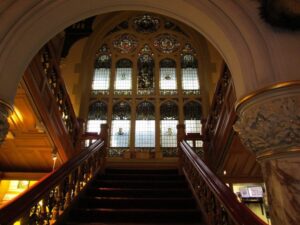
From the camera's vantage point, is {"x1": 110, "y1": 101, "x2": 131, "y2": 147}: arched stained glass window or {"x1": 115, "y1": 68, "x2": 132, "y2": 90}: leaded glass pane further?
{"x1": 115, "y1": 68, "x2": 132, "y2": 90}: leaded glass pane

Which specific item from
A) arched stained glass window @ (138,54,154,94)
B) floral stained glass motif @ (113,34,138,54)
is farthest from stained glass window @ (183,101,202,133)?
floral stained glass motif @ (113,34,138,54)

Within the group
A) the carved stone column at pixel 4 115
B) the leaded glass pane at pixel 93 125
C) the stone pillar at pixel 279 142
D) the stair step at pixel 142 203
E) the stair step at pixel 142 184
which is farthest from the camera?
the leaded glass pane at pixel 93 125

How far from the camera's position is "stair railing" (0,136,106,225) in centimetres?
228

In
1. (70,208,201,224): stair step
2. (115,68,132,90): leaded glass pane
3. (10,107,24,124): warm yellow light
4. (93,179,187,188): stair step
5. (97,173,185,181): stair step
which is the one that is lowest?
(70,208,201,224): stair step

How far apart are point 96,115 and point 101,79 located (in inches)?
51.9

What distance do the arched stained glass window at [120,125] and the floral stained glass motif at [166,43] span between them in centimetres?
239

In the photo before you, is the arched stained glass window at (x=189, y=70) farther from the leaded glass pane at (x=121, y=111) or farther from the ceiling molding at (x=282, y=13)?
the ceiling molding at (x=282, y=13)

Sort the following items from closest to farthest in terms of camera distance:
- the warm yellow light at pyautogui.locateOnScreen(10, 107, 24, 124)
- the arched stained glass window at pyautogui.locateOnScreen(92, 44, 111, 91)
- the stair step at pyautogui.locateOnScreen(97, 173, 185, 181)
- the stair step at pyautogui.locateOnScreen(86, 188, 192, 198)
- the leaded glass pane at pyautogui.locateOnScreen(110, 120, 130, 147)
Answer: the stair step at pyautogui.locateOnScreen(86, 188, 192, 198) < the warm yellow light at pyautogui.locateOnScreen(10, 107, 24, 124) < the stair step at pyautogui.locateOnScreen(97, 173, 185, 181) < the leaded glass pane at pyautogui.locateOnScreen(110, 120, 130, 147) < the arched stained glass window at pyautogui.locateOnScreen(92, 44, 111, 91)

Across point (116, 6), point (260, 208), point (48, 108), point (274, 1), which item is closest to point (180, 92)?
point (260, 208)

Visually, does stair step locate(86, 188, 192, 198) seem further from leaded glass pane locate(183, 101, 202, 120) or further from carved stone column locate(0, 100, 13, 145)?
leaded glass pane locate(183, 101, 202, 120)

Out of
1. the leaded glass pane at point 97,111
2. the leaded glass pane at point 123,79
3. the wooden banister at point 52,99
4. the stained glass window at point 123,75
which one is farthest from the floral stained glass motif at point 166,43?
the wooden banister at point 52,99

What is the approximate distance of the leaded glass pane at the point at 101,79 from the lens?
30.7 feet

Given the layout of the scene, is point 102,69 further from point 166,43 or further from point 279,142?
point 279,142

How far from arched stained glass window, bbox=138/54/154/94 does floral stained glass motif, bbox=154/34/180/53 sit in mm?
549
